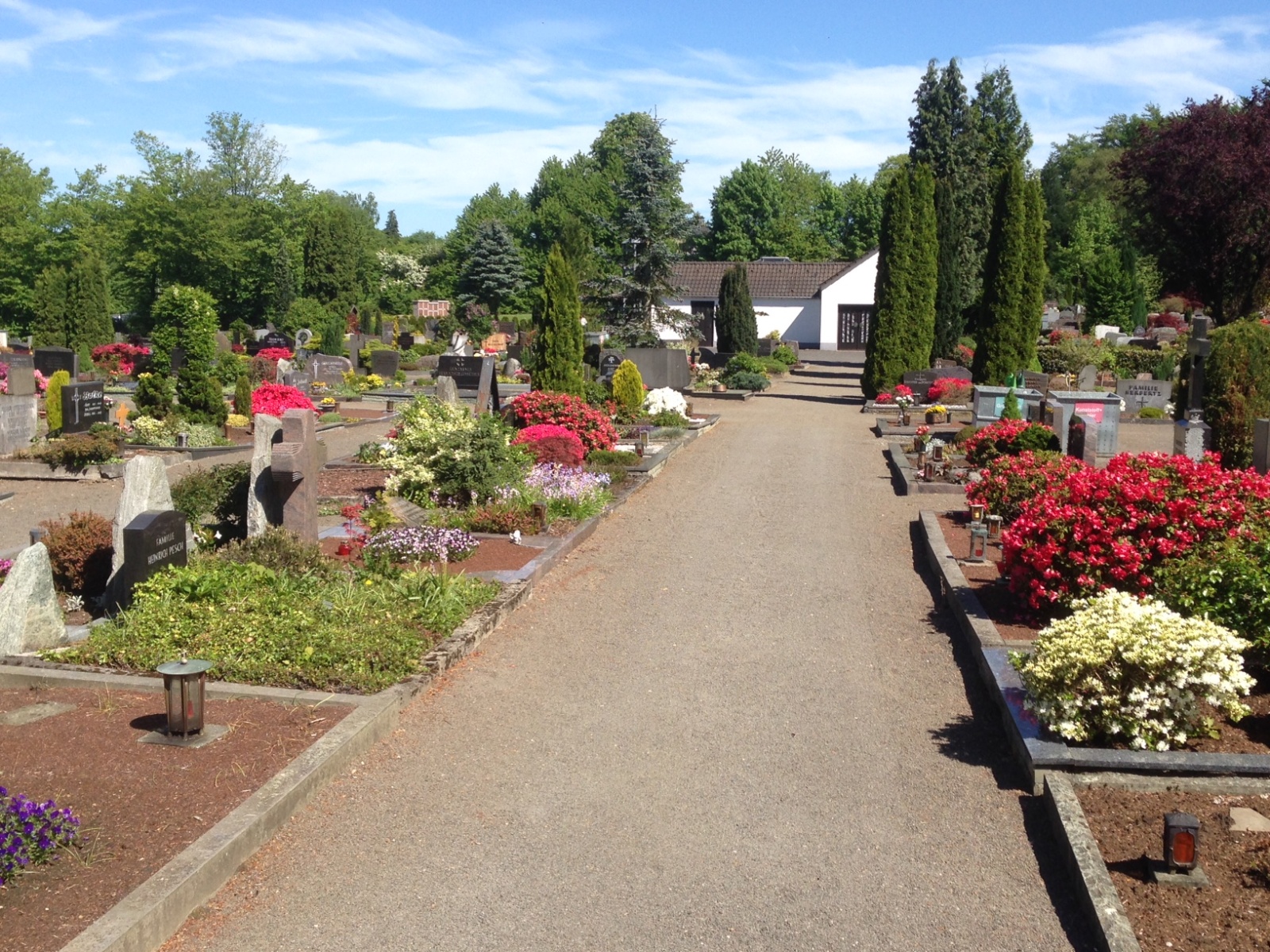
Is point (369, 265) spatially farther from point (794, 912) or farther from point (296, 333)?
point (794, 912)

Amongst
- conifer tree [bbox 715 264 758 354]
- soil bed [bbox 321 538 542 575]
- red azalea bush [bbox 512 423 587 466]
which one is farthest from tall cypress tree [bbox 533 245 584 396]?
conifer tree [bbox 715 264 758 354]

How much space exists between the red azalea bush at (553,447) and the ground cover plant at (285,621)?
6.00 metres

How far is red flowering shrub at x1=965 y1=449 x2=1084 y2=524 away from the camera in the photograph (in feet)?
38.8

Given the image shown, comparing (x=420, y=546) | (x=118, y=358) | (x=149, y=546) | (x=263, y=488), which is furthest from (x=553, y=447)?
(x=118, y=358)

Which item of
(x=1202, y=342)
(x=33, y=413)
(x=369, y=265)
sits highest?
(x=369, y=265)

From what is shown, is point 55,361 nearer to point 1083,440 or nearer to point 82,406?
point 82,406

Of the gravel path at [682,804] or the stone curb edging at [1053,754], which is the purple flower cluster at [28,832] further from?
the stone curb edging at [1053,754]

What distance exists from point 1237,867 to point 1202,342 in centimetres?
1566

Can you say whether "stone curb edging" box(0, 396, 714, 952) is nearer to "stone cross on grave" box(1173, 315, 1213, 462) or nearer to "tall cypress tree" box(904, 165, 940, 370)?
"stone cross on grave" box(1173, 315, 1213, 462)

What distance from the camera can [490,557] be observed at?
1166cm

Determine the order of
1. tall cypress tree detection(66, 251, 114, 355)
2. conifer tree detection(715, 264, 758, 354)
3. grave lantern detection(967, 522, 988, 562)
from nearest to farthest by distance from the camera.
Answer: grave lantern detection(967, 522, 988, 562), tall cypress tree detection(66, 251, 114, 355), conifer tree detection(715, 264, 758, 354)

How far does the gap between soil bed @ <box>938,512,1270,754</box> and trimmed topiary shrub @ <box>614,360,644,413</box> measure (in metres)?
11.5

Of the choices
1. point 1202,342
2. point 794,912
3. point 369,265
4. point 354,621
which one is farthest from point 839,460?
point 369,265

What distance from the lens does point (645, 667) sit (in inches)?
342
